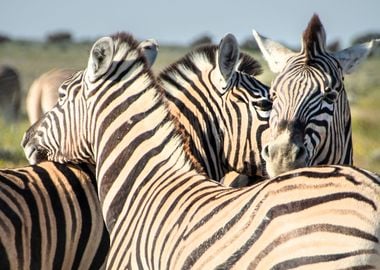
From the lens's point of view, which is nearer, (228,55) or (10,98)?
(228,55)

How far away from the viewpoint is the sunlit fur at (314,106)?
6613 millimetres

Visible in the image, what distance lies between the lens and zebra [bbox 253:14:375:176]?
647cm

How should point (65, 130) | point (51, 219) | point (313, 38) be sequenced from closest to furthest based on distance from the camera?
point (51, 219), point (65, 130), point (313, 38)

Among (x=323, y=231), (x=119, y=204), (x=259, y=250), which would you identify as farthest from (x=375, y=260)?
(x=119, y=204)

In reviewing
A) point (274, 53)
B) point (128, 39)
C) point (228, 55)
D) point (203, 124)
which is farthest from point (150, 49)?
point (128, 39)

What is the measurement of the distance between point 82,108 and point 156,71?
16.3 ft

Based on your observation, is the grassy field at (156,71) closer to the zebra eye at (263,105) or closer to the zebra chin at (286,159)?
the zebra eye at (263,105)

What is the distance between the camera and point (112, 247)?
582 cm

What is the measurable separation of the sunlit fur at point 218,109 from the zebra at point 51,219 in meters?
0.95

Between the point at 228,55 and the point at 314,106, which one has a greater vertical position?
the point at 228,55

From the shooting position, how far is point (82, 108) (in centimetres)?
659

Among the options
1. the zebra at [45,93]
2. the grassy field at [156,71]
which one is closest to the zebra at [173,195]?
the grassy field at [156,71]

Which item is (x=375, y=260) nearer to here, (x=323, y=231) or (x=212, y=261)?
(x=323, y=231)

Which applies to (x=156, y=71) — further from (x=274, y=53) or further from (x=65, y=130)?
(x=65, y=130)
